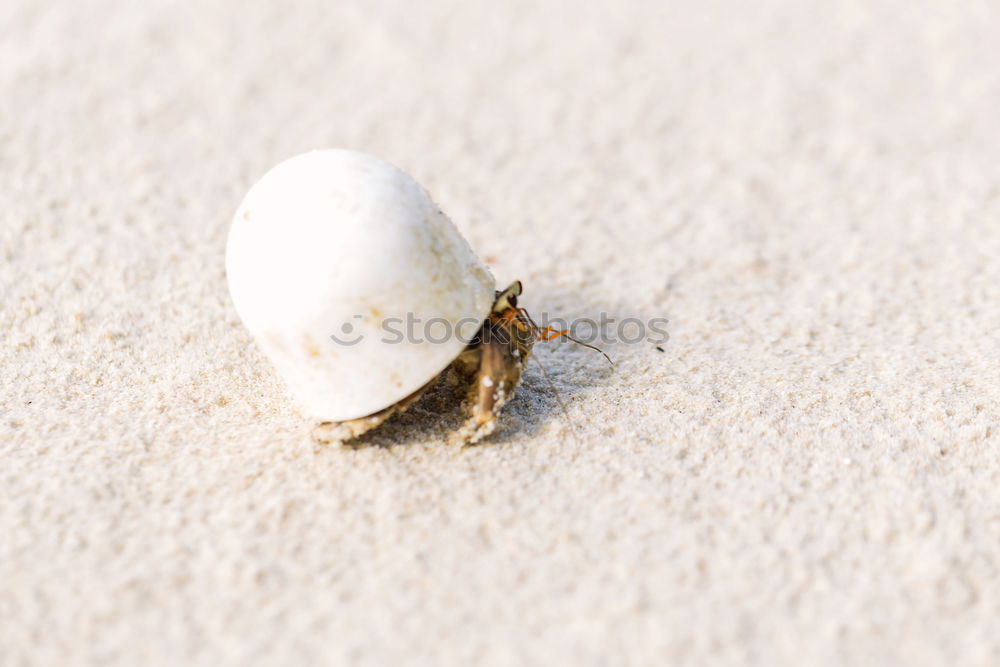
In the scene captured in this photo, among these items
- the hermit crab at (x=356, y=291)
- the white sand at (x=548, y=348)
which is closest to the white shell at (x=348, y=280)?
the hermit crab at (x=356, y=291)

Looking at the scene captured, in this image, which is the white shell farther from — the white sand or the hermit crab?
the white sand

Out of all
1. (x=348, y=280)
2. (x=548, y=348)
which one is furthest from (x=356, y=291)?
(x=548, y=348)

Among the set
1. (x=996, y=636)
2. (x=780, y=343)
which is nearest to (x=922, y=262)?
(x=780, y=343)

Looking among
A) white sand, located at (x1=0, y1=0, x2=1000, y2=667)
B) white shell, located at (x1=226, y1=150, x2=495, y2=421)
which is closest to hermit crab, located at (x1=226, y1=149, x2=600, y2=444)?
white shell, located at (x1=226, y1=150, x2=495, y2=421)

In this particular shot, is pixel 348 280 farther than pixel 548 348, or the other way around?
pixel 548 348

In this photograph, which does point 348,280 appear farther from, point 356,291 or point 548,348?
point 548,348

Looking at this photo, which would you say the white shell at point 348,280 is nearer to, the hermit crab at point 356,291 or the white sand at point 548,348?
the hermit crab at point 356,291

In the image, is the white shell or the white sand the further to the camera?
the white shell
